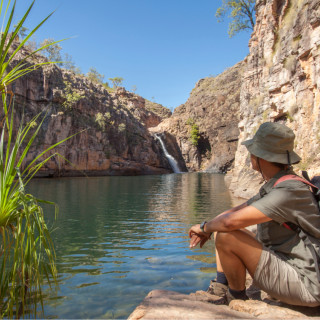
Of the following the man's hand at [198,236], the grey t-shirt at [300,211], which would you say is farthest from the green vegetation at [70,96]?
the grey t-shirt at [300,211]

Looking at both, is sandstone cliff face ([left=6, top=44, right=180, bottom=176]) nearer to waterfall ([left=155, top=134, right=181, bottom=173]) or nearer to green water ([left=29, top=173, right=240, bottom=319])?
waterfall ([left=155, top=134, right=181, bottom=173])

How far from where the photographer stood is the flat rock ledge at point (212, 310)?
2410 mm

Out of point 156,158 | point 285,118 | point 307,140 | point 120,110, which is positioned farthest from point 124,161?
point 307,140

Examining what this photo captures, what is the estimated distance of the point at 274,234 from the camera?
2.67 meters

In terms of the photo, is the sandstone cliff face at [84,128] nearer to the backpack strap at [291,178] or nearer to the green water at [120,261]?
the green water at [120,261]

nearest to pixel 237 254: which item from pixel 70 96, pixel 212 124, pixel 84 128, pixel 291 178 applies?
pixel 291 178

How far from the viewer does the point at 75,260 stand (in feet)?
19.6

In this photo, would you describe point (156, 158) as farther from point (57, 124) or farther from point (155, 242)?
point (155, 242)

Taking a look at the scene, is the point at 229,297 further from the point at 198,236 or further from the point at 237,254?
the point at 198,236

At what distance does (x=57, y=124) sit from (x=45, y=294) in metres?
39.7

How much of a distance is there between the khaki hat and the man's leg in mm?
727

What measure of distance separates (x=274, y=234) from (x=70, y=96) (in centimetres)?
4438

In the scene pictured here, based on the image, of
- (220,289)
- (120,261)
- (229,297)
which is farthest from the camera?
(120,261)

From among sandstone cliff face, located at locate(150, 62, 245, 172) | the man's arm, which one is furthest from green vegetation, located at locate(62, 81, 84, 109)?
the man's arm
